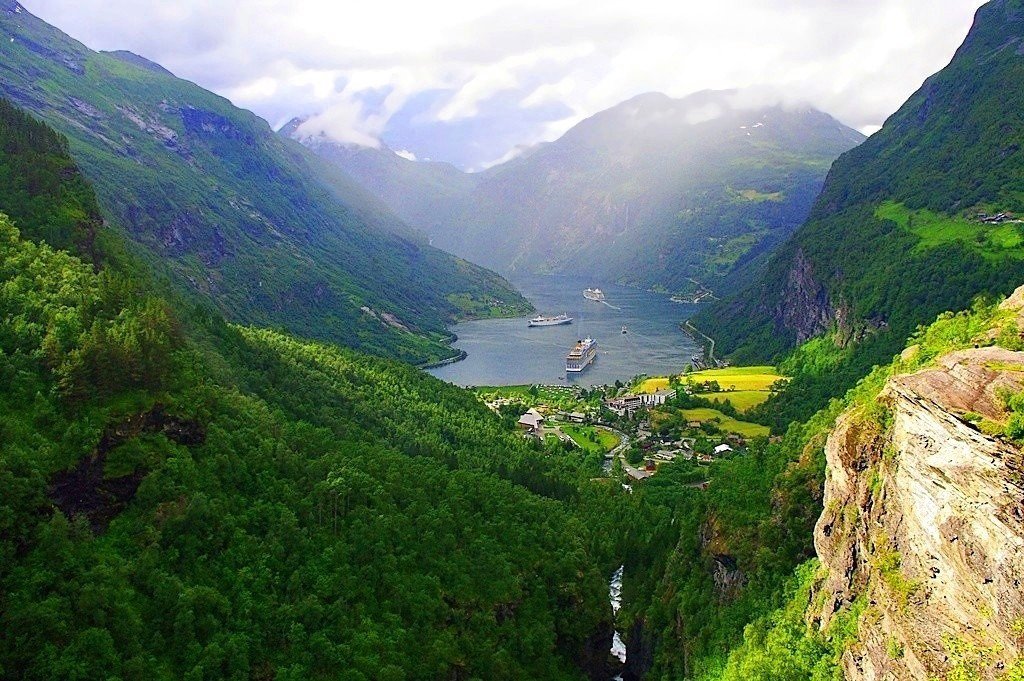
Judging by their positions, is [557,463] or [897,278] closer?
[557,463]

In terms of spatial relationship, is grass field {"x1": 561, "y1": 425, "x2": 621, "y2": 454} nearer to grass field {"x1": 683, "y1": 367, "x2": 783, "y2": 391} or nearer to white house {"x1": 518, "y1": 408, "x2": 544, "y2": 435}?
white house {"x1": 518, "y1": 408, "x2": 544, "y2": 435}

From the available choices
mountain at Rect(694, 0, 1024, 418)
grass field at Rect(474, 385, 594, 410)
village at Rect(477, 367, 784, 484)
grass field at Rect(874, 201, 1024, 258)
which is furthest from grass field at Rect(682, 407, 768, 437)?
grass field at Rect(874, 201, 1024, 258)

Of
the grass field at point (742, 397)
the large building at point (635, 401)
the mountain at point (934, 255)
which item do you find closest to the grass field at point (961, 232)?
the mountain at point (934, 255)

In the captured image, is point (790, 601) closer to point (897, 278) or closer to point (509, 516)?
point (509, 516)

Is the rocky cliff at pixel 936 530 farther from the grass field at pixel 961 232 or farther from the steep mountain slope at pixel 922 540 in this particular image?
the grass field at pixel 961 232

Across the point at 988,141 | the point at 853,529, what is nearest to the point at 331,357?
the point at 853,529
